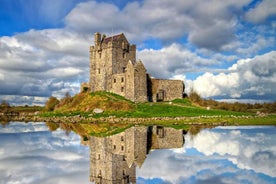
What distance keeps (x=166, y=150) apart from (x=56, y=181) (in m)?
7.92

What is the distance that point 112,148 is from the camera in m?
18.1

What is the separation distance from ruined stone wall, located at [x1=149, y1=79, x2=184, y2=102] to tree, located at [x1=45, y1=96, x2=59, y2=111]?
21221mm

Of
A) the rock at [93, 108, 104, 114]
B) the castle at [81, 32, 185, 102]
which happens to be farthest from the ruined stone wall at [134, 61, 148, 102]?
the rock at [93, 108, 104, 114]

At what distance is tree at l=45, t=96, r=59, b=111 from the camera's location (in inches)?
2553

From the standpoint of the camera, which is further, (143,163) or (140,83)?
(140,83)

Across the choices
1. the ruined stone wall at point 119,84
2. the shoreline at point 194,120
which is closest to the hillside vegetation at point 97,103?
the ruined stone wall at point 119,84

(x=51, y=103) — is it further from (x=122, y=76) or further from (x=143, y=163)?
(x=143, y=163)

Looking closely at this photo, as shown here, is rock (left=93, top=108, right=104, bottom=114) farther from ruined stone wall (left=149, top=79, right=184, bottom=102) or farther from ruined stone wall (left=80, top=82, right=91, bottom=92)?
ruined stone wall (left=80, top=82, right=91, bottom=92)

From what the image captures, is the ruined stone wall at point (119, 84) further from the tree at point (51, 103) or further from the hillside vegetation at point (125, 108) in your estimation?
the tree at point (51, 103)

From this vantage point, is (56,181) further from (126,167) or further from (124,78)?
(124,78)

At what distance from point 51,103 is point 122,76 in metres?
20.1

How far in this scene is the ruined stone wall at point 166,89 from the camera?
178 feet

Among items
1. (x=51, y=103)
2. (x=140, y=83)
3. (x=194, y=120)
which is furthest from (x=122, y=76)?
(x=51, y=103)

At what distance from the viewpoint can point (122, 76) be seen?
52094 millimetres
